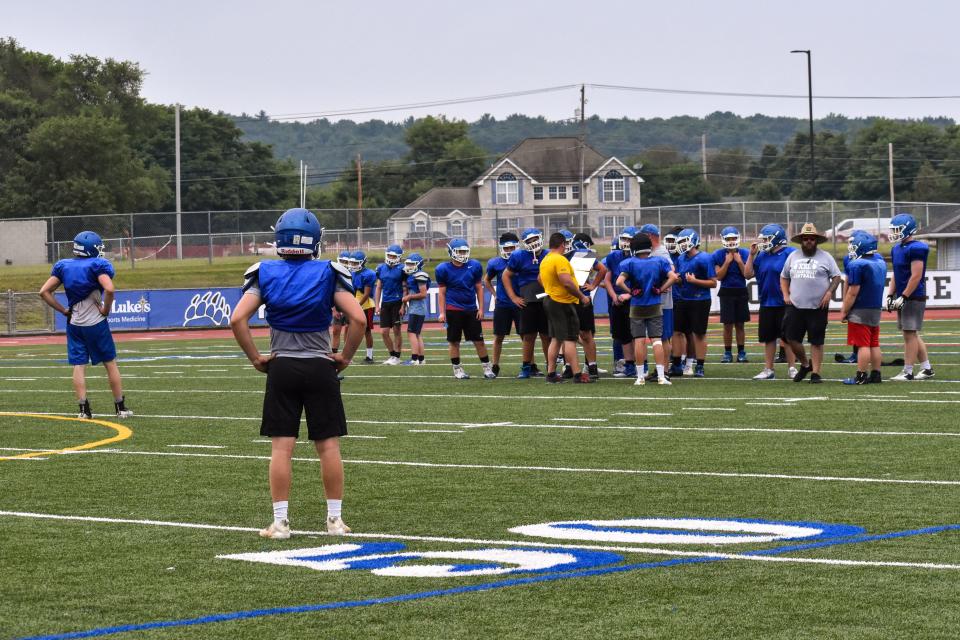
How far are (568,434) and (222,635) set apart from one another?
7.14 meters

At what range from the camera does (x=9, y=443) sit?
509 inches

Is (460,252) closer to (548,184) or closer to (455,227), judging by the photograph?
(455,227)

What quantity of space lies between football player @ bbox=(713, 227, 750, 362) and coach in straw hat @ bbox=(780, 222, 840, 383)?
3.82m

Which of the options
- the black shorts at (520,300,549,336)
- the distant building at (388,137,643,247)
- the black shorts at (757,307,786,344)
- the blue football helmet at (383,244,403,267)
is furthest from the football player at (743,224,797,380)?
the distant building at (388,137,643,247)

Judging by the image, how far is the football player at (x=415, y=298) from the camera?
21453mm

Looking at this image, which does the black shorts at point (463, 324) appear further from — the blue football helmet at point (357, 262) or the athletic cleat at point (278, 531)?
the athletic cleat at point (278, 531)

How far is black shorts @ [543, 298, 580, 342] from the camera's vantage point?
17.3 meters

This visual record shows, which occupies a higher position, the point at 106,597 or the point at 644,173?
the point at 644,173

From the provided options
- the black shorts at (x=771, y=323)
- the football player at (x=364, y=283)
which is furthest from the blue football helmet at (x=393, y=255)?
the black shorts at (x=771, y=323)

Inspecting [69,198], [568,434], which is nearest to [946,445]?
[568,434]

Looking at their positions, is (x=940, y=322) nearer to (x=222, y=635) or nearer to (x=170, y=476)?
(x=170, y=476)

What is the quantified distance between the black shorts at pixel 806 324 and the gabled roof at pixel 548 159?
83.6 metres

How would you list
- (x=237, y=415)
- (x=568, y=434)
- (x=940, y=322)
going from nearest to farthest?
(x=568, y=434)
(x=237, y=415)
(x=940, y=322)

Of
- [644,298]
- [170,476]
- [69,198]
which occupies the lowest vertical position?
[170,476]
